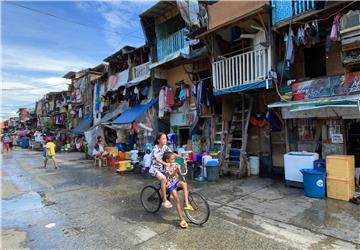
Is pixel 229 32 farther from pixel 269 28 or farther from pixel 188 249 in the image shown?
pixel 188 249

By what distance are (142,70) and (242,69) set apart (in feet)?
25.4

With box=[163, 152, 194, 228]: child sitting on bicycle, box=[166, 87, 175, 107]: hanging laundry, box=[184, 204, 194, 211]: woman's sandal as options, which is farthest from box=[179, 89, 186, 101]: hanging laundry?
box=[184, 204, 194, 211]: woman's sandal

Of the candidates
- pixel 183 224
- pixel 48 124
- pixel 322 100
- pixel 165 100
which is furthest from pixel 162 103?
pixel 48 124

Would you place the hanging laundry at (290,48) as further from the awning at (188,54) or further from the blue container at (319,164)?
the awning at (188,54)

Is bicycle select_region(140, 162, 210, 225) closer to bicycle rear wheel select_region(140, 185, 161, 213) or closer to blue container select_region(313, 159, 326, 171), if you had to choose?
bicycle rear wheel select_region(140, 185, 161, 213)

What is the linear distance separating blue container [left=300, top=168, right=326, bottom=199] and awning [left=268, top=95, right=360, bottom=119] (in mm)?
1694

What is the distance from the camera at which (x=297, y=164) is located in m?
7.39

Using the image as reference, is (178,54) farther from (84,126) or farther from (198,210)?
(84,126)

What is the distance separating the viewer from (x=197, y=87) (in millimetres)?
11078

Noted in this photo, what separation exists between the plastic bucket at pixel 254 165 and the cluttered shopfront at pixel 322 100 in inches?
45.3

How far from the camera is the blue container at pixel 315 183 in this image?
255 inches

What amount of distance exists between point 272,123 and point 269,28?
321cm

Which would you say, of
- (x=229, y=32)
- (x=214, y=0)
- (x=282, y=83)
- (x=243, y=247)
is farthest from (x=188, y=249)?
(x=214, y=0)

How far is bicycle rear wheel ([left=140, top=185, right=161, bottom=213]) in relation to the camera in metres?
5.76
